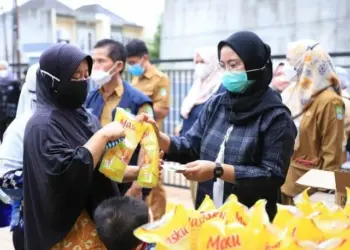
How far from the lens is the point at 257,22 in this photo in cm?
970

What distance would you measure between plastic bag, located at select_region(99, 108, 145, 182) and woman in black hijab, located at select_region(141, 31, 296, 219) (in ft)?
0.44

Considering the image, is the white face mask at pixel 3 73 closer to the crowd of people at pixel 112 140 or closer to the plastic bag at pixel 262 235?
the crowd of people at pixel 112 140

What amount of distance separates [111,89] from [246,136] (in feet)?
4.51

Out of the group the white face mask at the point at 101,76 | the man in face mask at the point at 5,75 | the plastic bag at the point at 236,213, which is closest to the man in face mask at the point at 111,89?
the white face mask at the point at 101,76

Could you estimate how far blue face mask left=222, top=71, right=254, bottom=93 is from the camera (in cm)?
212

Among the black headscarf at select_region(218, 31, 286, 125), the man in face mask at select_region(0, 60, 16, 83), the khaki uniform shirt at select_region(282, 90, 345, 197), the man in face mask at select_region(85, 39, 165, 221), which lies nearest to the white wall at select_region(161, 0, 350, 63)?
the man in face mask at select_region(0, 60, 16, 83)

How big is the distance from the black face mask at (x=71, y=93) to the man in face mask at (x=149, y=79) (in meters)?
2.47

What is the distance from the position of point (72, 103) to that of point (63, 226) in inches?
20.7

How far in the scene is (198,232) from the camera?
110cm

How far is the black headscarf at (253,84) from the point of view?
81.7 inches

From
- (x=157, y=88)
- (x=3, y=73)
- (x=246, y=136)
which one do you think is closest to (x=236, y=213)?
(x=246, y=136)

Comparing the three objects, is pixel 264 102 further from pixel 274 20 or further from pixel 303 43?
pixel 274 20

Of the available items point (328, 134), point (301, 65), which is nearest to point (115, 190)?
point (328, 134)

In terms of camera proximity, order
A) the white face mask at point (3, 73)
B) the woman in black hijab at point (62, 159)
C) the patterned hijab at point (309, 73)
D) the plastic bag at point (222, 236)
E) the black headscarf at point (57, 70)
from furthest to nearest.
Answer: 1. the white face mask at point (3, 73)
2. the patterned hijab at point (309, 73)
3. the black headscarf at point (57, 70)
4. the woman in black hijab at point (62, 159)
5. the plastic bag at point (222, 236)
